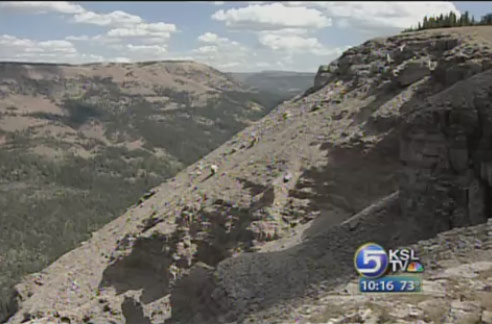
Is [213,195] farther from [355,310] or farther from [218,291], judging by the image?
[355,310]

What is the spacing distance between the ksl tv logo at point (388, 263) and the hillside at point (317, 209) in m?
0.38

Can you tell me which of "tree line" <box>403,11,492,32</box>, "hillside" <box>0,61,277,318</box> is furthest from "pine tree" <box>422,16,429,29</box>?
"hillside" <box>0,61,277,318</box>

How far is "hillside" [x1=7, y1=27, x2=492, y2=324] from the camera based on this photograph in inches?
543

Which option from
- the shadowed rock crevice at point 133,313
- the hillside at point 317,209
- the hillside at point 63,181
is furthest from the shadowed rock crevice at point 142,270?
the hillside at point 63,181

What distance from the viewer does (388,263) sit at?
1155cm

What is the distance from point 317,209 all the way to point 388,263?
498 inches

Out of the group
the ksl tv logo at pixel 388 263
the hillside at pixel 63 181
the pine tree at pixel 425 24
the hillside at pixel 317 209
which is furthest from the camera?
the hillside at pixel 63 181

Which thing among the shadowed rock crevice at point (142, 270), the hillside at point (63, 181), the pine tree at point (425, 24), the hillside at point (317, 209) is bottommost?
the hillside at point (63, 181)

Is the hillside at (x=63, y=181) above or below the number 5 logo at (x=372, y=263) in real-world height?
below

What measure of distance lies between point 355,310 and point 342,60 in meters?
30.2

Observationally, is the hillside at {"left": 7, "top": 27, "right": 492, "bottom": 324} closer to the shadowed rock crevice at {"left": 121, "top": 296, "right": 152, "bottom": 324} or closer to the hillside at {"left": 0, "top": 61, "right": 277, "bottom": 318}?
the shadowed rock crevice at {"left": 121, "top": 296, "right": 152, "bottom": 324}

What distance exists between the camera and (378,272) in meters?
11.4

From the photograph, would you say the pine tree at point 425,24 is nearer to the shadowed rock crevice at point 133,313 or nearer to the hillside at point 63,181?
the shadowed rock crevice at point 133,313

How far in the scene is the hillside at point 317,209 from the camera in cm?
1379
